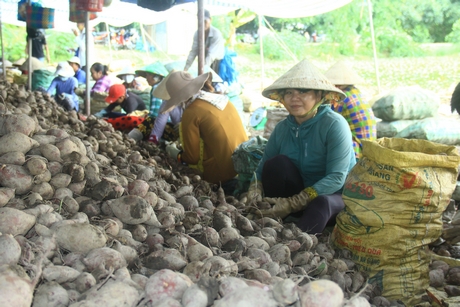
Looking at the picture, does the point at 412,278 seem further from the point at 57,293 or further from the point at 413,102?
the point at 413,102

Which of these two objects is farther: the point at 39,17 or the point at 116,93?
the point at 39,17

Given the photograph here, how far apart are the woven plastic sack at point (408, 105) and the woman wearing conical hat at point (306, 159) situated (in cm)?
311

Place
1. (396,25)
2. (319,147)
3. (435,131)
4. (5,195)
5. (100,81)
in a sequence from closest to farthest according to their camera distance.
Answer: (5,195), (319,147), (435,131), (100,81), (396,25)

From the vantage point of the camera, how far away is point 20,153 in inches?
99.3

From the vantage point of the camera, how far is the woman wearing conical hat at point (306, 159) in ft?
9.95

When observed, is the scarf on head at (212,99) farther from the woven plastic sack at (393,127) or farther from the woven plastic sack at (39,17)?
the woven plastic sack at (39,17)

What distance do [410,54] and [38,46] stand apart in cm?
1411

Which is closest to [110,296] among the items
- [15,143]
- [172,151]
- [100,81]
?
[15,143]

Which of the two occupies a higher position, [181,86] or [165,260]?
[181,86]

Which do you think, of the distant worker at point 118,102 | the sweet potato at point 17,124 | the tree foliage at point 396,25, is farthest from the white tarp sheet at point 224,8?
the tree foliage at point 396,25

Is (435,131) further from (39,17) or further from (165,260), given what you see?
(39,17)

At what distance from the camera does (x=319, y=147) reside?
318cm

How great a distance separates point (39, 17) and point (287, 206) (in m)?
6.50

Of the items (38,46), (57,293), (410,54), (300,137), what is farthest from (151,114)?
(410,54)
